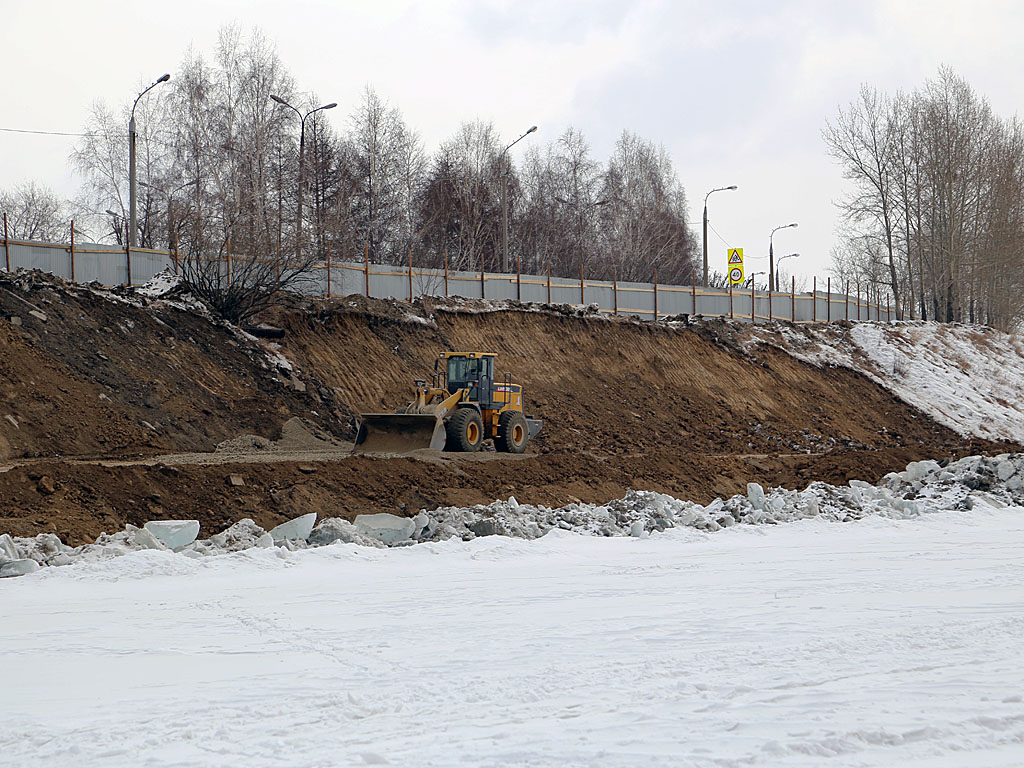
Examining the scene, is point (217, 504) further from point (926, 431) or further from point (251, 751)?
point (926, 431)

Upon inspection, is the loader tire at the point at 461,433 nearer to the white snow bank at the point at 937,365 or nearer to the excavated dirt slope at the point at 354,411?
the excavated dirt slope at the point at 354,411

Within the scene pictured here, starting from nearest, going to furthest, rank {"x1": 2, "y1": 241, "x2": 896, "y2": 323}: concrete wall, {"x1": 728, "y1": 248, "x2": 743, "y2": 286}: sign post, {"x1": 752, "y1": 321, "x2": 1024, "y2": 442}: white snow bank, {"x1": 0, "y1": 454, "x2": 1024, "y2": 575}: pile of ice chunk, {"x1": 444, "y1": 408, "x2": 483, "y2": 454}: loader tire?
{"x1": 0, "y1": 454, "x2": 1024, "y2": 575}: pile of ice chunk → {"x1": 444, "y1": 408, "x2": 483, "y2": 454}: loader tire → {"x1": 2, "y1": 241, "x2": 896, "y2": 323}: concrete wall → {"x1": 752, "y1": 321, "x2": 1024, "y2": 442}: white snow bank → {"x1": 728, "y1": 248, "x2": 743, "y2": 286}: sign post

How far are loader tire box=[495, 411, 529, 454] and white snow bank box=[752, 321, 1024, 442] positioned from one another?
18.9 meters

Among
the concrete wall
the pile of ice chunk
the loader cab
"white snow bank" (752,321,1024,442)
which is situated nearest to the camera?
the pile of ice chunk

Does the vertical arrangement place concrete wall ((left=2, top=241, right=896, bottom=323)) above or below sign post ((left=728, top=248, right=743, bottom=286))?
below

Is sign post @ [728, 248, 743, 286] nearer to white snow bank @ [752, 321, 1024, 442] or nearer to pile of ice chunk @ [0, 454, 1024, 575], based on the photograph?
white snow bank @ [752, 321, 1024, 442]

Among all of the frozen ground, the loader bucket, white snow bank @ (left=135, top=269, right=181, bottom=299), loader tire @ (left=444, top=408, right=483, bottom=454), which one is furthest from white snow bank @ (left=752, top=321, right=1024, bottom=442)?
the frozen ground

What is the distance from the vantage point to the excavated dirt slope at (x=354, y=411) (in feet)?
45.8

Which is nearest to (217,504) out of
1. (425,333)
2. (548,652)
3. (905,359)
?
(548,652)

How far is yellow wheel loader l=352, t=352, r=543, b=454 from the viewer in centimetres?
1947

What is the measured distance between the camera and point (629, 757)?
16.7 feet

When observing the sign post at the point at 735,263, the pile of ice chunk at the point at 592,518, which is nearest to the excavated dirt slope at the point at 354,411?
the pile of ice chunk at the point at 592,518

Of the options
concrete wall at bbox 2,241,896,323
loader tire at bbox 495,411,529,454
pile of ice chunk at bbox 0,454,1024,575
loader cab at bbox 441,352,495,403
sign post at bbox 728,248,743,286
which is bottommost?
pile of ice chunk at bbox 0,454,1024,575

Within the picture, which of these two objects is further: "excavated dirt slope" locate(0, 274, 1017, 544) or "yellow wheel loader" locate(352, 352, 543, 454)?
"yellow wheel loader" locate(352, 352, 543, 454)
